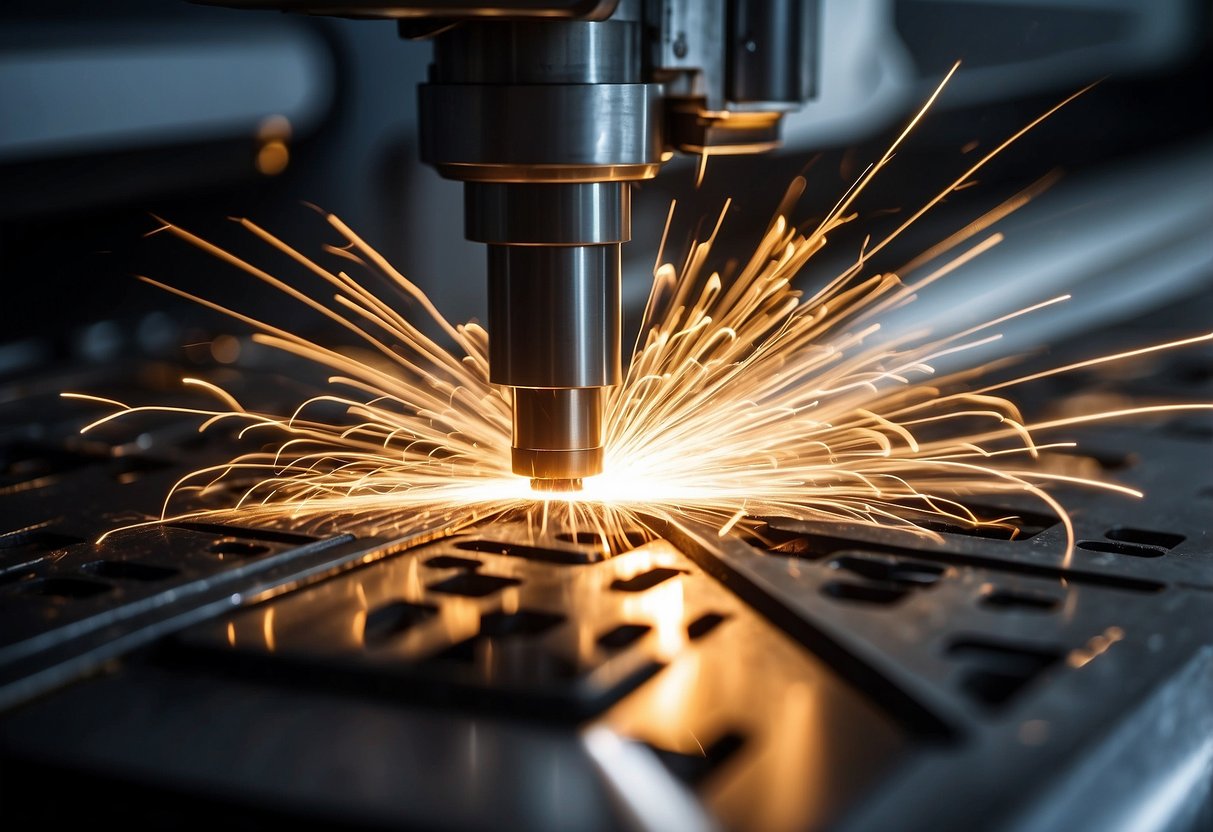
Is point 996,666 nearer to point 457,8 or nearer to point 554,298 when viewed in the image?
point 554,298

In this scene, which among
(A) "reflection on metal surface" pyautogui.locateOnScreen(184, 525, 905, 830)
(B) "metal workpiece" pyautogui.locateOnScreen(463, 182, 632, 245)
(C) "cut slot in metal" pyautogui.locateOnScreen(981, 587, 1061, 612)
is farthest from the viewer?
(B) "metal workpiece" pyautogui.locateOnScreen(463, 182, 632, 245)

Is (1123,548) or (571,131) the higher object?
(571,131)

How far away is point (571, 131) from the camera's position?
1.00 m

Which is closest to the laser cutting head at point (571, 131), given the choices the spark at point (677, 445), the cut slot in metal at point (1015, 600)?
the spark at point (677, 445)

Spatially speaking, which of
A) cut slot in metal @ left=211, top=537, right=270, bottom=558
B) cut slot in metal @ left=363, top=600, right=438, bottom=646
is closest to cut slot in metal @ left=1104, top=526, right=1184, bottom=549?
cut slot in metal @ left=363, top=600, right=438, bottom=646

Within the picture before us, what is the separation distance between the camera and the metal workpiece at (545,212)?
104cm

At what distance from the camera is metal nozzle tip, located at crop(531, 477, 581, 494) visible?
121 cm

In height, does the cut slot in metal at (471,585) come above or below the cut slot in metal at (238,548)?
below

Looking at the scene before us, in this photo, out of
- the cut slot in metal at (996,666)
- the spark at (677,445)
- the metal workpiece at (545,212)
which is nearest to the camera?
the cut slot in metal at (996,666)

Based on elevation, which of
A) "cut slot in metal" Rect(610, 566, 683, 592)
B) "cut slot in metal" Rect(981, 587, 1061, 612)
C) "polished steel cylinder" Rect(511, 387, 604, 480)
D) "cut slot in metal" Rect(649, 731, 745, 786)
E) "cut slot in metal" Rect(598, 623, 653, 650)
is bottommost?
"cut slot in metal" Rect(649, 731, 745, 786)

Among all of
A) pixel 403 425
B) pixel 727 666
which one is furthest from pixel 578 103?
pixel 403 425

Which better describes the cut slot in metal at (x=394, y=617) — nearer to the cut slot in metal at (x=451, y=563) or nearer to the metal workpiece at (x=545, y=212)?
the cut slot in metal at (x=451, y=563)

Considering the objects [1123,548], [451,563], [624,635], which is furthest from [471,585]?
[1123,548]

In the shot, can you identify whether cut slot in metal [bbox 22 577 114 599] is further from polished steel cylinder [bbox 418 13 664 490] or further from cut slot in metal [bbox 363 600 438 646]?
polished steel cylinder [bbox 418 13 664 490]
